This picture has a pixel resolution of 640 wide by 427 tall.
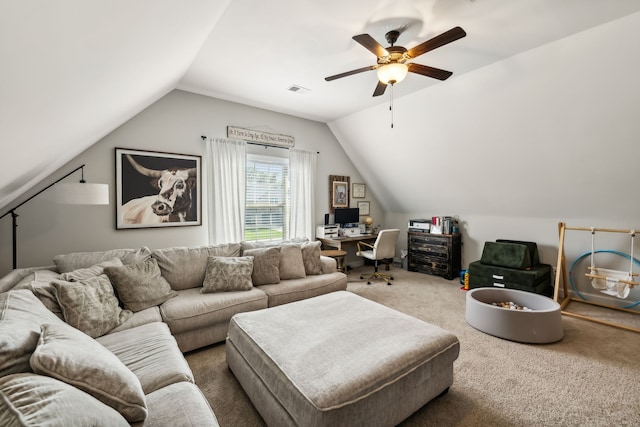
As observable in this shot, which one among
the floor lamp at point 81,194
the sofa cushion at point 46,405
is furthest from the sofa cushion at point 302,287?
the sofa cushion at point 46,405

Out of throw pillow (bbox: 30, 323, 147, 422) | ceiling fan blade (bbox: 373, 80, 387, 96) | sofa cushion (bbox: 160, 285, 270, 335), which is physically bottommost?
sofa cushion (bbox: 160, 285, 270, 335)

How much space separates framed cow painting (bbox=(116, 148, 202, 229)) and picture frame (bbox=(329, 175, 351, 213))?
7.67 feet

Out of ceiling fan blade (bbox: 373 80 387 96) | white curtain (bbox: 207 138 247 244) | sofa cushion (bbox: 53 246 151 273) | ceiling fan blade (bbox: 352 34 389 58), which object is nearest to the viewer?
ceiling fan blade (bbox: 352 34 389 58)

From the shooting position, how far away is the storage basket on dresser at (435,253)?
4.74m

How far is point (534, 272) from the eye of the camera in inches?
139

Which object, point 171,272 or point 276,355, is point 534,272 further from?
point 171,272

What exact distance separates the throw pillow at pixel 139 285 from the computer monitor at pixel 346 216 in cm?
307

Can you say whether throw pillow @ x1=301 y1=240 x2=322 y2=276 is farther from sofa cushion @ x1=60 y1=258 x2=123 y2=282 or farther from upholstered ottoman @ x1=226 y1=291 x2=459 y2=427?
sofa cushion @ x1=60 y1=258 x2=123 y2=282

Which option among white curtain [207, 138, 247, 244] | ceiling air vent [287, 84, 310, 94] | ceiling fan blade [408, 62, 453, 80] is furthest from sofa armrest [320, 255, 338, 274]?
ceiling fan blade [408, 62, 453, 80]

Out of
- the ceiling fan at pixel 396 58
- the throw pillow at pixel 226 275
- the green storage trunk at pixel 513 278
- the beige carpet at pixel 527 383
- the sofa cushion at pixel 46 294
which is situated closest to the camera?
the beige carpet at pixel 527 383

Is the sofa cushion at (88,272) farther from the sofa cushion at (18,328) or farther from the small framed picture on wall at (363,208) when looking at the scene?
the small framed picture on wall at (363,208)

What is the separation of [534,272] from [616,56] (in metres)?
2.42

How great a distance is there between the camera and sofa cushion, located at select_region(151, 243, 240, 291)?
2838 millimetres

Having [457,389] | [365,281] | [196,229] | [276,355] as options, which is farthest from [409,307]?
[196,229]
